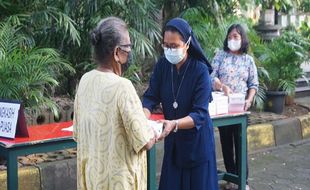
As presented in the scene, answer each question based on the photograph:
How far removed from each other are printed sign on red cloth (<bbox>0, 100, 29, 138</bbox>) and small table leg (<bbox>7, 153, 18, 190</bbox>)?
0.14 metres

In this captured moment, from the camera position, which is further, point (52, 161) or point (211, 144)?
point (52, 161)

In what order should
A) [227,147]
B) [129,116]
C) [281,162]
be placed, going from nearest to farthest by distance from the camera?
[129,116]
[227,147]
[281,162]

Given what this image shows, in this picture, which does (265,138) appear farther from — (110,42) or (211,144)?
(110,42)

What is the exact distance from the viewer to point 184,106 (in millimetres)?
3217

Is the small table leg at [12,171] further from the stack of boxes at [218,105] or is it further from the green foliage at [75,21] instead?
the green foliage at [75,21]

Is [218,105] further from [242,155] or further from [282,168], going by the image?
[282,168]

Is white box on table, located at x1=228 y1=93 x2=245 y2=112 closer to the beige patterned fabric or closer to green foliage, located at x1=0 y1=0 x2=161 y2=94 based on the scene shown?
green foliage, located at x1=0 y1=0 x2=161 y2=94

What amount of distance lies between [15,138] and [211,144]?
1229mm

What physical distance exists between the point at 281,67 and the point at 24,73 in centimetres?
391

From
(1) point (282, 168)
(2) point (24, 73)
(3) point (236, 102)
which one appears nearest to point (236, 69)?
(3) point (236, 102)

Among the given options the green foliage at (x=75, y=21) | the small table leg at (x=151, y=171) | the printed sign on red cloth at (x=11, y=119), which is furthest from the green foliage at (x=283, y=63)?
the printed sign on red cloth at (x=11, y=119)

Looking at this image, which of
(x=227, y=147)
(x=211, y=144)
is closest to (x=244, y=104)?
(x=227, y=147)

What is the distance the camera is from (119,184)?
257 centimetres

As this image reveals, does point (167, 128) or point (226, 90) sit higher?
point (226, 90)
